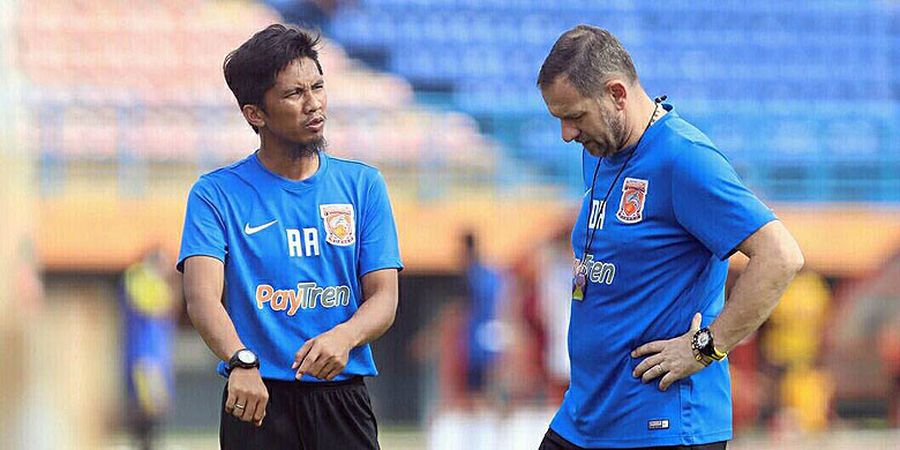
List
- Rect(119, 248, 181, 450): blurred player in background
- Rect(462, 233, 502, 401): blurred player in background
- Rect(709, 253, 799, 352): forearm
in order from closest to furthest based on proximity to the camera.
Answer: Rect(709, 253, 799, 352): forearm, Rect(119, 248, 181, 450): blurred player in background, Rect(462, 233, 502, 401): blurred player in background

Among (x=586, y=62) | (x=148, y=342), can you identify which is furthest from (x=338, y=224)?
(x=148, y=342)

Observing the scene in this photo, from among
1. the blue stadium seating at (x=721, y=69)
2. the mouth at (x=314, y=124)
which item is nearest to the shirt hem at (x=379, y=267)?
the mouth at (x=314, y=124)

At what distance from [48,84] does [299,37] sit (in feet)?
27.9

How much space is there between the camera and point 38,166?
35.0 ft

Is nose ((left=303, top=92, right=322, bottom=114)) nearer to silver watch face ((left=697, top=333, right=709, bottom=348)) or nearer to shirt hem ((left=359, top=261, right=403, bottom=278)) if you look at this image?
shirt hem ((left=359, top=261, right=403, bottom=278))

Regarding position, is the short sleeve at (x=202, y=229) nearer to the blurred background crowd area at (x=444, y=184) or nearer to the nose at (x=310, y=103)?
the nose at (x=310, y=103)

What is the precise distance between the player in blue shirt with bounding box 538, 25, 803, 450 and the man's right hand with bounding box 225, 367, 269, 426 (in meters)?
0.71

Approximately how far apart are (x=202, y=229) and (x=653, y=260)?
3.11 ft

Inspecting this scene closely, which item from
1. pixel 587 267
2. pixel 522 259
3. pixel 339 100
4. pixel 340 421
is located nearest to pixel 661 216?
pixel 587 267

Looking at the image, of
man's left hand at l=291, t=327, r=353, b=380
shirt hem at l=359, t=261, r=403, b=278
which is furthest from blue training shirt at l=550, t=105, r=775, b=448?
man's left hand at l=291, t=327, r=353, b=380

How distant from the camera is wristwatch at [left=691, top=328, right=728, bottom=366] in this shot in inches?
113

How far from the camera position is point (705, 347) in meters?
2.89

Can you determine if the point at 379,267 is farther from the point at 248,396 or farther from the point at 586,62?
the point at 586,62

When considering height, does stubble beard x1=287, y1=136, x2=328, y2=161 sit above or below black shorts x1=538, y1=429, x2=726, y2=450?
above
